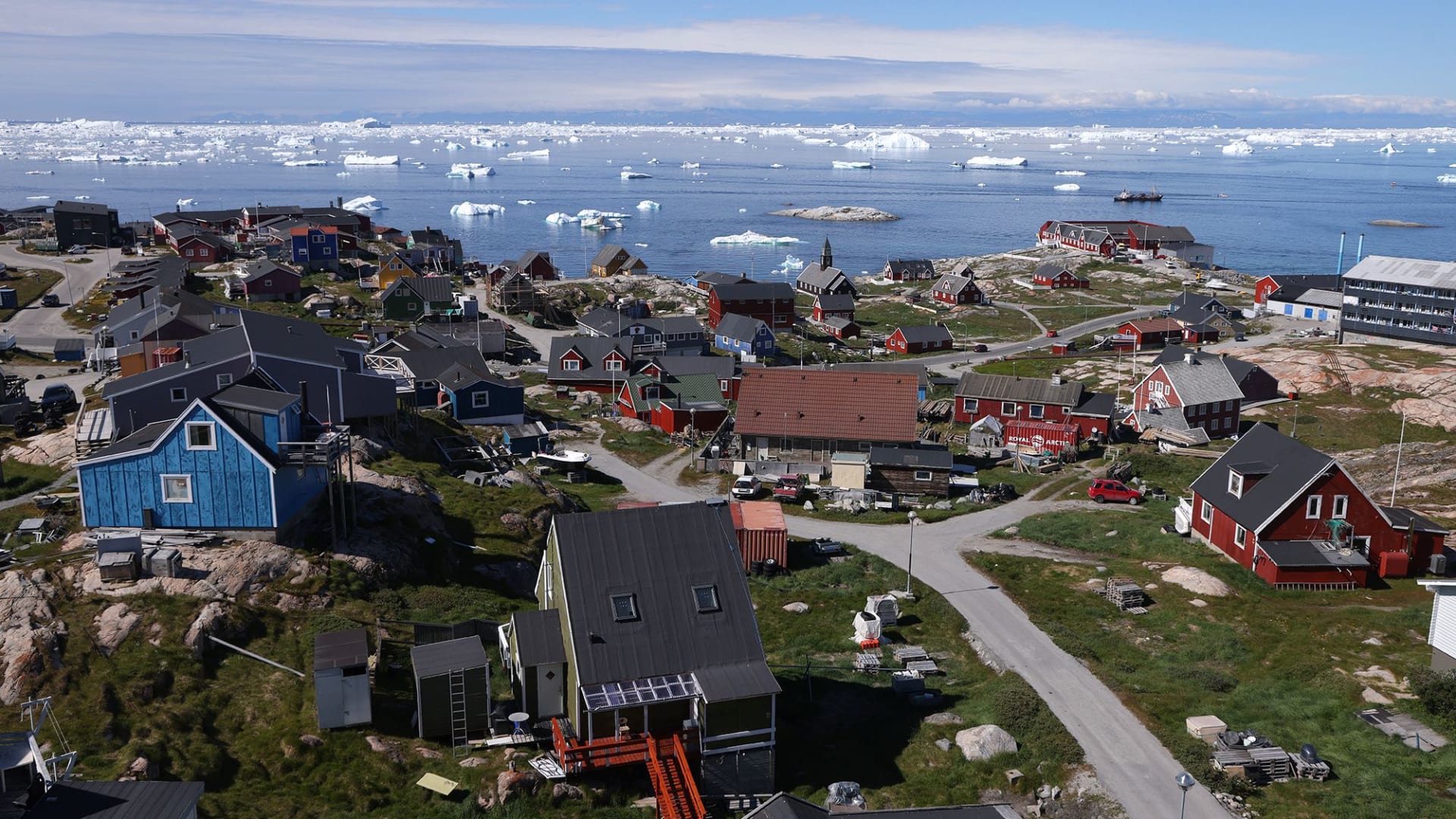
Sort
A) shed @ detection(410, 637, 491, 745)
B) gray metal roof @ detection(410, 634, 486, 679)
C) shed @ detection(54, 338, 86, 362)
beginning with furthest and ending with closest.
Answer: shed @ detection(54, 338, 86, 362) < gray metal roof @ detection(410, 634, 486, 679) < shed @ detection(410, 637, 491, 745)

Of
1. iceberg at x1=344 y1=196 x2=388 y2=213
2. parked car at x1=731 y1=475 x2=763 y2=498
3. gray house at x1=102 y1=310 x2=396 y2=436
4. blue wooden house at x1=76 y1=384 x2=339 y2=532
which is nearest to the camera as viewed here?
blue wooden house at x1=76 y1=384 x2=339 y2=532

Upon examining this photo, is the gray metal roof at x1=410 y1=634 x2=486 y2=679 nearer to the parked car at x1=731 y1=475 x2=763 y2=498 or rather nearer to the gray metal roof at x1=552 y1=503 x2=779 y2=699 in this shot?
the gray metal roof at x1=552 y1=503 x2=779 y2=699

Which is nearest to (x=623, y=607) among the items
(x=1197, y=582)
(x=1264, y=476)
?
(x=1197, y=582)

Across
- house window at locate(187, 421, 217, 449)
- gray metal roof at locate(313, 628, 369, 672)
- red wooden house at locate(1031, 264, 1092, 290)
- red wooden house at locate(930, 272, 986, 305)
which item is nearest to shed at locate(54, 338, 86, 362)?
house window at locate(187, 421, 217, 449)

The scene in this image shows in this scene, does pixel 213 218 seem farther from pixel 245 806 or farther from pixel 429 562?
pixel 245 806

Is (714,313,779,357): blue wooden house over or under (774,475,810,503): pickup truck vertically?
over

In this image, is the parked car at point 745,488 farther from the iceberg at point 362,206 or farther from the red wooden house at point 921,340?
the iceberg at point 362,206
